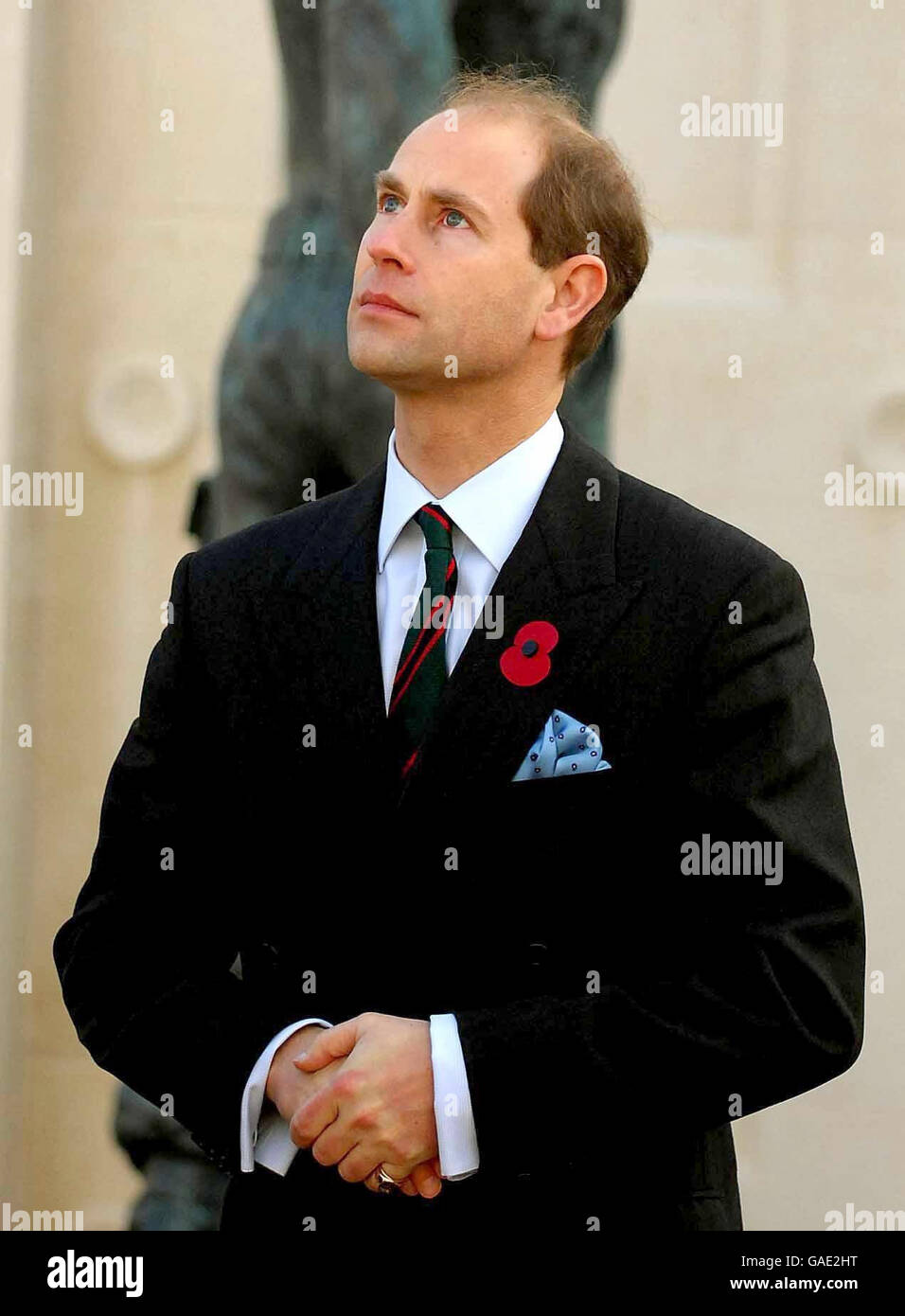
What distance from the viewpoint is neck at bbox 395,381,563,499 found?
7.34 feet

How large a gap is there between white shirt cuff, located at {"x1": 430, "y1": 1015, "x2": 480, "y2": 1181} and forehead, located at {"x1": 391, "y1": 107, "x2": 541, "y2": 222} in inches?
39.0

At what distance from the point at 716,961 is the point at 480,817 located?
30 cm

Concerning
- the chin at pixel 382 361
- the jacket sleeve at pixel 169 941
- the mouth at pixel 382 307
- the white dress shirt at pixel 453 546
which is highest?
the mouth at pixel 382 307

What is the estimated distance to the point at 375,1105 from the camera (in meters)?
1.94

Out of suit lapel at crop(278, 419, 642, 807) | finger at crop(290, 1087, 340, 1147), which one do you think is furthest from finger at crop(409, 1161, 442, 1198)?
suit lapel at crop(278, 419, 642, 807)

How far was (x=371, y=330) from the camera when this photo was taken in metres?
2.18

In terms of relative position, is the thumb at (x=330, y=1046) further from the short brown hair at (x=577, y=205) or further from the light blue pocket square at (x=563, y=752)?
the short brown hair at (x=577, y=205)

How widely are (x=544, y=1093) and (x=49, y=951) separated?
1894 mm

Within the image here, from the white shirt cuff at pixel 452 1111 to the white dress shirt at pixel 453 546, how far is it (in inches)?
7.0

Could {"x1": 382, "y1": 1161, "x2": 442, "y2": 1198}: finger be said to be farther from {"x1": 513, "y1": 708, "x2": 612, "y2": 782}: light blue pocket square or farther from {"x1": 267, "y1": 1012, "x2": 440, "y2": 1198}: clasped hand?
{"x1": 513, "y1": 708, "x2": 612, "y2": 782}: light blue pocket square

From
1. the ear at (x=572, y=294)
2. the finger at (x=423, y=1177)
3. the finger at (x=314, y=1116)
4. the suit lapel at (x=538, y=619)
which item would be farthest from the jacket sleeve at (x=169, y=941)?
the ear at (x=572, y=294)

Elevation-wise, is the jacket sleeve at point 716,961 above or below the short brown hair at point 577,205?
below

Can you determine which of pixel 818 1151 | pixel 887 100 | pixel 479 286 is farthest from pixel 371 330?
pixel 818 1151

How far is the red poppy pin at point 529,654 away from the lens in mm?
2096
